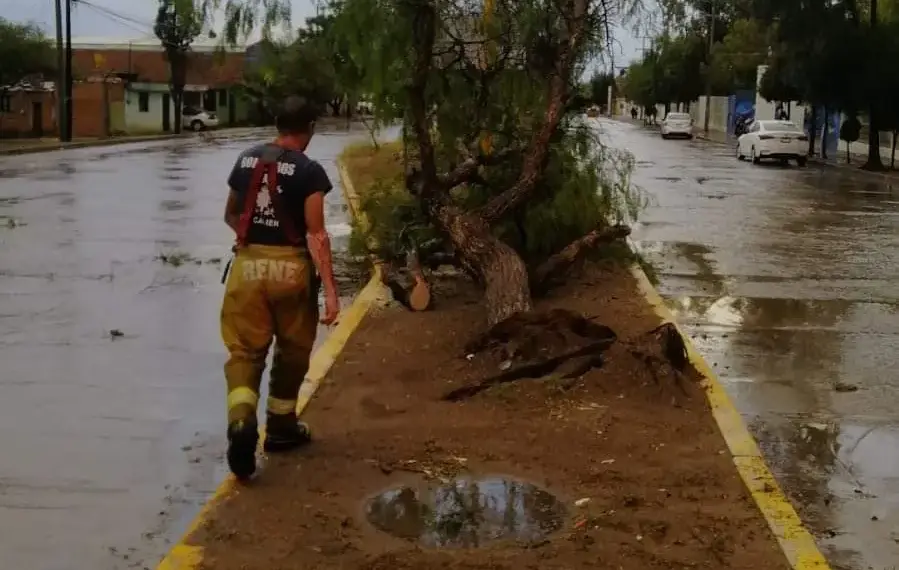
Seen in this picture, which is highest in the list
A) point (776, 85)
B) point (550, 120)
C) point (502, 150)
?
point (776, 85)

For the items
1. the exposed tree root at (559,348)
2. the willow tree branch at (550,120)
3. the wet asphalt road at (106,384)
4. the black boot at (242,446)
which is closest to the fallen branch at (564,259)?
the willow tree branch at (550,120)

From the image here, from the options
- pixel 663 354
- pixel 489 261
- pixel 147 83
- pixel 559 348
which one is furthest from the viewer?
pixel 147 83

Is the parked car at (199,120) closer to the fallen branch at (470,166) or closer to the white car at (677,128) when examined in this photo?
the white car at (677,128)

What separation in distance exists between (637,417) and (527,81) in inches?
178

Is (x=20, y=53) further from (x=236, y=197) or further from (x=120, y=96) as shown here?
(x=236, y=197)

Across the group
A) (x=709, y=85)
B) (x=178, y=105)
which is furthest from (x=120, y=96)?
(x=709, y=85)

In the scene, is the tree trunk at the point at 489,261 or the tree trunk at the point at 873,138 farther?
the tree trunk at the point at 873,138

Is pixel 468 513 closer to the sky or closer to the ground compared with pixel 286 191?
closer to the ground

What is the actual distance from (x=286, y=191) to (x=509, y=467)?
68.9 inches

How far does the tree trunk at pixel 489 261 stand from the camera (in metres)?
8.40

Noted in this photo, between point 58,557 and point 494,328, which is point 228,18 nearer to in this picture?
point 494,328

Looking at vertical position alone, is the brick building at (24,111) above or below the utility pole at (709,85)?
below

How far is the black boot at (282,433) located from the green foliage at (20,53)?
48316 millimetres

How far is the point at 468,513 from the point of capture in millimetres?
5219
